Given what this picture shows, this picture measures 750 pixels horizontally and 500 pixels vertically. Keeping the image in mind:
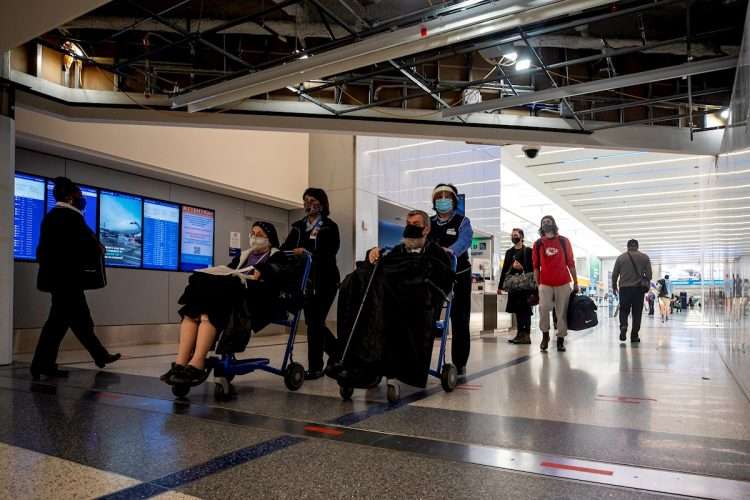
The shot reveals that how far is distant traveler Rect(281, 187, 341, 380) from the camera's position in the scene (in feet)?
13.8

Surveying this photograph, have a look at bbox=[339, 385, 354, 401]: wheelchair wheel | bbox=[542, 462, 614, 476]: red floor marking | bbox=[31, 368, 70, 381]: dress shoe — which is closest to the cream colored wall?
bbox=[31, 368, 70, 381]: dress shoe

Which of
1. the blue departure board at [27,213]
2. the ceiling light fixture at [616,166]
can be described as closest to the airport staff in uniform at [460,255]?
the blue departure board at [27,213]

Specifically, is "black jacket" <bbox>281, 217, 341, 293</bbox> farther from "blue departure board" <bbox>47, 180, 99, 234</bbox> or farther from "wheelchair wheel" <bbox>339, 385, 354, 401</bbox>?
"blue departure board" <bbox>47, 180, 99, 234</bbox>

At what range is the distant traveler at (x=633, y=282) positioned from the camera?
310 inches

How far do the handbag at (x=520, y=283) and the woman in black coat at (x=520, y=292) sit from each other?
0.08 metres

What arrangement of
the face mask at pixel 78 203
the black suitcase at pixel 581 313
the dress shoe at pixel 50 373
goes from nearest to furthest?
the dress shoe at pixel 50 373, the face mask at pixel 78 203, the black suitcase at pixel 581 313

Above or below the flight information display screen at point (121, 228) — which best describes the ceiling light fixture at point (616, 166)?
above

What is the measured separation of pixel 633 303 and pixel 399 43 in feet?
17.7

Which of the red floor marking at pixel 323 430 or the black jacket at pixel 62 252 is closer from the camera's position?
the red floor marking at pixel 323 430

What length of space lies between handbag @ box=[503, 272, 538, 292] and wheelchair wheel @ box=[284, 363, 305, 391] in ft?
15.6

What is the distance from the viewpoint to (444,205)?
430 centimetres

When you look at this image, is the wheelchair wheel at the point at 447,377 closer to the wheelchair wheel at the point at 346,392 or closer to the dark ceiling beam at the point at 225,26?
the wheelchair wheel at the point at 346,392

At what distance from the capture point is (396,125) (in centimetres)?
736

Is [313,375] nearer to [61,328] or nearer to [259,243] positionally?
[259,243]
